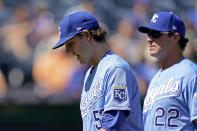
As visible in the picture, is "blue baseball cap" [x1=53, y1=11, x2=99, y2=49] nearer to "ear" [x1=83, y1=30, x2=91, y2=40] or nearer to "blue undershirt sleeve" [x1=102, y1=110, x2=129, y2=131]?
"ear" [x1=83, y1=30, x2=91, y2=40]

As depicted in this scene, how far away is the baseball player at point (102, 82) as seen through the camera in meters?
3.15

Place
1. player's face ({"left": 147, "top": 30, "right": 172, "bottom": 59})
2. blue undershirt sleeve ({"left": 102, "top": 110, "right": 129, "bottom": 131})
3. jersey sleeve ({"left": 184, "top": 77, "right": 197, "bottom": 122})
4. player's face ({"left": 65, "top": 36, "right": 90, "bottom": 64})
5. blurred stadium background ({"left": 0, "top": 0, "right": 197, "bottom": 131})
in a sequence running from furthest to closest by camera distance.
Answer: blurred stadium background ({"left": 0, "top": 0, "right": 197, "bottom": 131}) → player's face ({"left": 147, "top": 30, "right": 172, "bottom": 59}) → jersey sleeve ({"left": 184, "top": 77, "right": 197, "bottom": 122}) → player's face ({"left": 65, "top": 36, "right": 90, "bottom": 64}) → blue undershirt sleeve ({"left": 102, "top": 110, "right": 129, "bottom": 131})

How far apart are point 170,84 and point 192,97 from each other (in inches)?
10.3

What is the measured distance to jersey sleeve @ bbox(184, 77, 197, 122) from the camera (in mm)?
3490

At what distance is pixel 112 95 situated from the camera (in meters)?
3.19

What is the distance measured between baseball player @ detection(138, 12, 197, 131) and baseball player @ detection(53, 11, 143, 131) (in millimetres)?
409

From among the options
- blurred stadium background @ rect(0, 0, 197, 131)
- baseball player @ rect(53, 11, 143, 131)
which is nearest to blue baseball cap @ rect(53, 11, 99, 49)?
baseball player @ rect(53, 11, 143, 131)

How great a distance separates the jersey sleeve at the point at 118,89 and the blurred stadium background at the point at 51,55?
4119 mm

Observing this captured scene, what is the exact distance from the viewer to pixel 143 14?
8680mm

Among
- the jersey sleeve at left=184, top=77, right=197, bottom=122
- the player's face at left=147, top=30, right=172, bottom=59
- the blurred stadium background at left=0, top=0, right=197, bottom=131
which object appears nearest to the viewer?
the jersey sleeve at left=184, top=77, right=197, bottom=122

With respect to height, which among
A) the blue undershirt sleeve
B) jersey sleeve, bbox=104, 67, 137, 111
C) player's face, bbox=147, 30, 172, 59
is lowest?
the blue undershirt sleeve

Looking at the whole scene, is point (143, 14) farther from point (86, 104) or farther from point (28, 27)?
point (86, 104)

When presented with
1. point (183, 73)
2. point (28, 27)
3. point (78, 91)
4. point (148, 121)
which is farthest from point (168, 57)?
point (28, 27)

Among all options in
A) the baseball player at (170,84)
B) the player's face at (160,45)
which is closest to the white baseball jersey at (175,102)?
the baseball player at (170,84)
